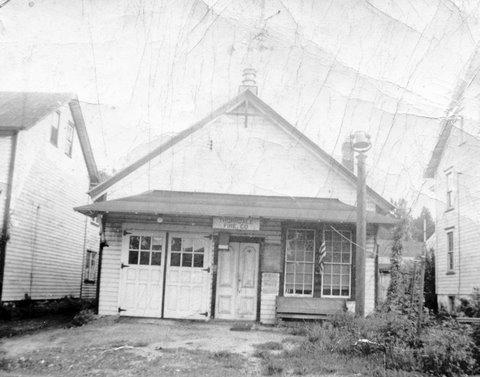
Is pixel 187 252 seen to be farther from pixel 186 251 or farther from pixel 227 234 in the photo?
pixel 227 234

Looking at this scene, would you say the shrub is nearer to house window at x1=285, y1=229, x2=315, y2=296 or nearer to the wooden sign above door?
the wooden sign above door

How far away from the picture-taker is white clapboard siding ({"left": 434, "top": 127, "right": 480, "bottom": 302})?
1741 cm

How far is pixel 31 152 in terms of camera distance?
15648 millimetres

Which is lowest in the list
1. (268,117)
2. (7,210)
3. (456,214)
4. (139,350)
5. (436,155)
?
(139,350)

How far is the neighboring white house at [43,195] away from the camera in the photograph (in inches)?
580

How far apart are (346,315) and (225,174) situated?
17.8 feet

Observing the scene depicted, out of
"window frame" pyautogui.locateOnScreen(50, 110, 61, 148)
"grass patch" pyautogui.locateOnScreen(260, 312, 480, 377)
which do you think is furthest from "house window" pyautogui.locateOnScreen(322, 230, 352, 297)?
"window frame" pyautogui.locateOnScreen(50, 110, 61, 148)

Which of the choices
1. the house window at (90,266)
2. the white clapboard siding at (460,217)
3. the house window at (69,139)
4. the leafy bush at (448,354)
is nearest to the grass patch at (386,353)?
the leafy bush at (448,354)

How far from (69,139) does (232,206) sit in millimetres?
9093

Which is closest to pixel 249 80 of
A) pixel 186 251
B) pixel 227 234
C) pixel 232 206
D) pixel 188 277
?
pixel 232 206

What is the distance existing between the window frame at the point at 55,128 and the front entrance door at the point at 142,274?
20.7 ft

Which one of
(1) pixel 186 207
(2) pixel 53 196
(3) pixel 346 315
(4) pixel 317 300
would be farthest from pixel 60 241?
(3) pixel 346 315

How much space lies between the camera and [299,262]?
43.3 feet

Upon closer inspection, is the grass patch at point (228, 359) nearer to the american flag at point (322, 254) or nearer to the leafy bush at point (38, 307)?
the american flag at point (322, 254)
